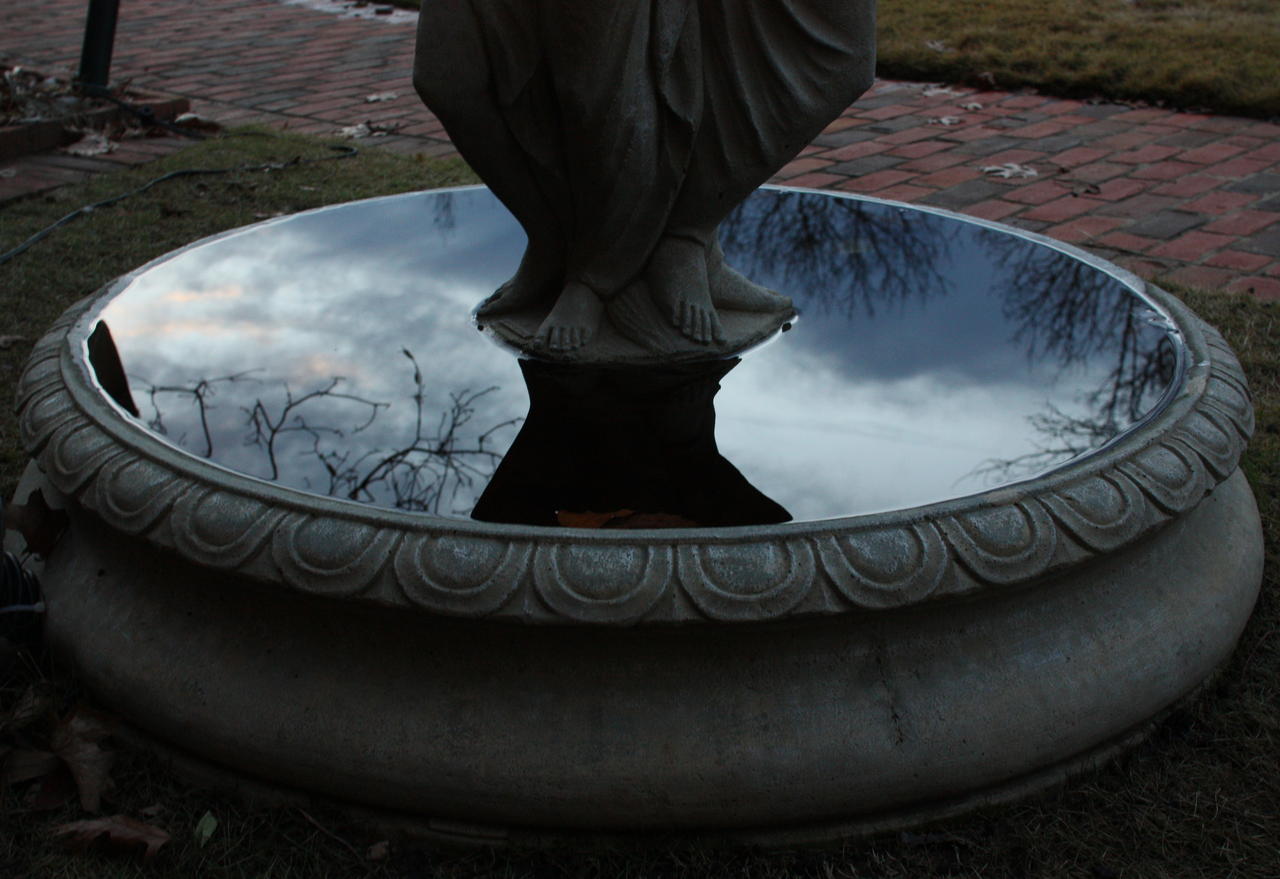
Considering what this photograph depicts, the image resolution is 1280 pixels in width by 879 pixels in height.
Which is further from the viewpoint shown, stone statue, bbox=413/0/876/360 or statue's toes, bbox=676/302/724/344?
statue's toes, bbox=676/302/724/344

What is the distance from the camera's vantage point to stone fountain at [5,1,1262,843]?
6.01 ft

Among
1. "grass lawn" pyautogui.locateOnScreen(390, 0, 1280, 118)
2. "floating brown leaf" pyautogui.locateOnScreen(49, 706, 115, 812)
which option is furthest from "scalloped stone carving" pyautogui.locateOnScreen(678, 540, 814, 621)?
"grass lawn" pyautogui.locateOnScreen(390, 0, 1280, 118)

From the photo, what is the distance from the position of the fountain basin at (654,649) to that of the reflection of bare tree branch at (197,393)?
0.79ft

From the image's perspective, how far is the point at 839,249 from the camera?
323cm

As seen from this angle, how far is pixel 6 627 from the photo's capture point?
2.21m

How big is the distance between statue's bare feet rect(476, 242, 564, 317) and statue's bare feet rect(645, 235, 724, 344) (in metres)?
0.23

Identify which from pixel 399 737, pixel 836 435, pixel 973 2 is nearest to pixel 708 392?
pixel 836 435

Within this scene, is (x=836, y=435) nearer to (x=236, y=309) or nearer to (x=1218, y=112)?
(x=236, y=309)

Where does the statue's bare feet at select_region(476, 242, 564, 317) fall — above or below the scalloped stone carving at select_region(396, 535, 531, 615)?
above

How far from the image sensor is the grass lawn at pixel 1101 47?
20.4 ft

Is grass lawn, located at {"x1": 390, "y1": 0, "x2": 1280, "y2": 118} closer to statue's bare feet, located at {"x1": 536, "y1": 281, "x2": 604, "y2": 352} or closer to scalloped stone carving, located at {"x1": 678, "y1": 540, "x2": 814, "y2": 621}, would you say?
statue's bare feet, located at {"x1": 536, "y1": 281, "x2": 604, "y2": 352}

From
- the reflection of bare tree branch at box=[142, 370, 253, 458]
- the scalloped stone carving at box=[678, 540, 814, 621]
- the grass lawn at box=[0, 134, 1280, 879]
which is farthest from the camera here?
the reflection of bare tree branch at box=[142, 370, 253, 458]

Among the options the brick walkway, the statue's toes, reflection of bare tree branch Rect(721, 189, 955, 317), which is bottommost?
the brick walkway

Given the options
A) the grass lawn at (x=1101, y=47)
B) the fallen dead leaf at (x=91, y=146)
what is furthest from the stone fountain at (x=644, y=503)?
the grass lawn at (x=1101, y=47)
